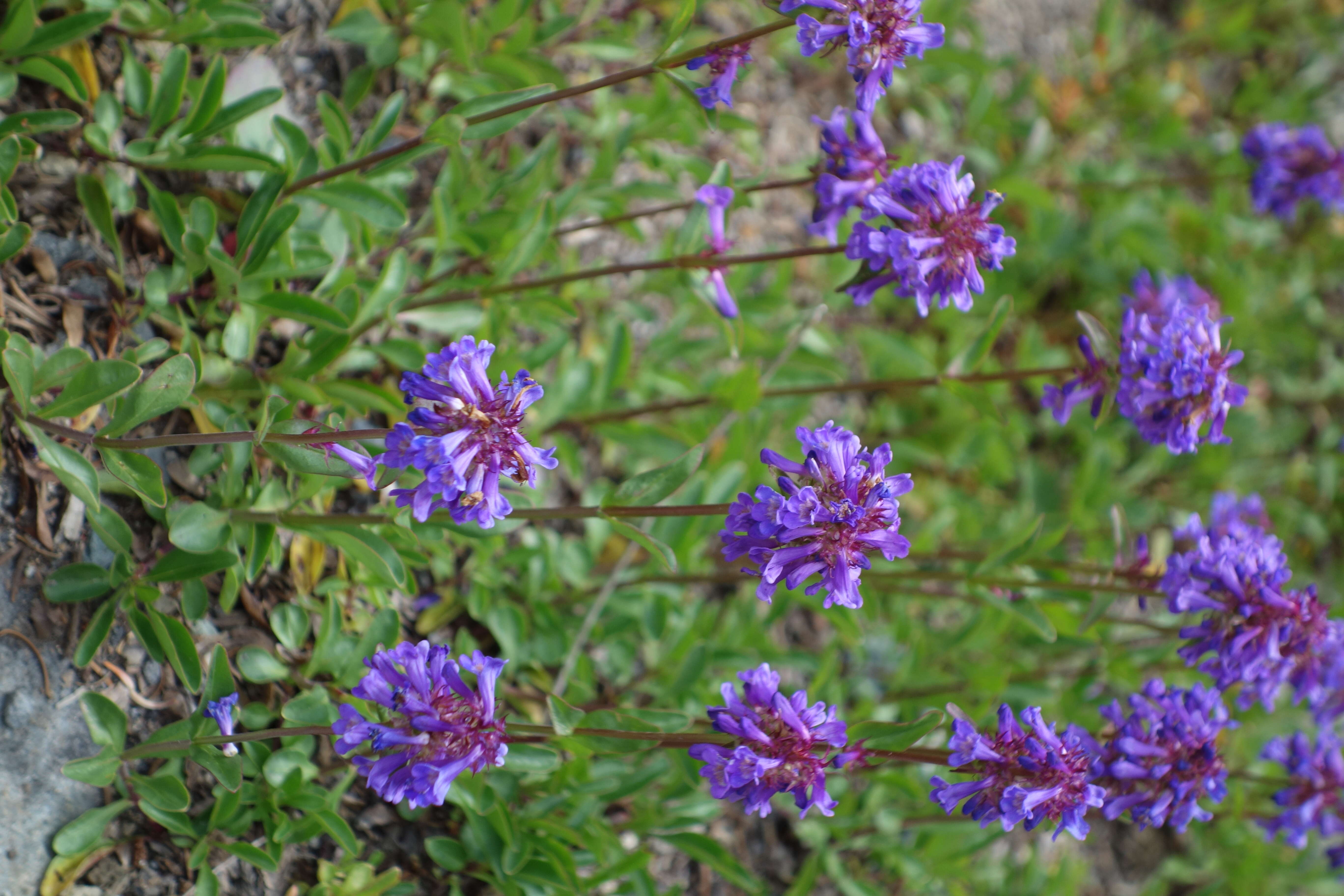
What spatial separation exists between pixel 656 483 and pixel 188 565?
5.19 ft

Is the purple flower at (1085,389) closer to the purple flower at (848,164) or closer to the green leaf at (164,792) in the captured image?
the purple flower at (848,164)

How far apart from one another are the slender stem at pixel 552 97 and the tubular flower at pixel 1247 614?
2.36 m

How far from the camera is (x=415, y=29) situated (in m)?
4.28

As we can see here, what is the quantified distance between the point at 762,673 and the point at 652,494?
74cm

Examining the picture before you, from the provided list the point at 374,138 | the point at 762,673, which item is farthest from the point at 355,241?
the point at 762,673

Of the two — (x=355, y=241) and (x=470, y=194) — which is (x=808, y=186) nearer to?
(x=470, y=194)

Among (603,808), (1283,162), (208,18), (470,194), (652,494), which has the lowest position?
(603,808)

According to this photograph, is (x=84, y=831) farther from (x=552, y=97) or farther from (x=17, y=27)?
(x=552, y=97)

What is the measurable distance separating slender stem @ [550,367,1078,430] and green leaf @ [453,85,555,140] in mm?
1332

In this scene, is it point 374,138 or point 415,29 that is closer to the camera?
point 374,138

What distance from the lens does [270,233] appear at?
134 inches

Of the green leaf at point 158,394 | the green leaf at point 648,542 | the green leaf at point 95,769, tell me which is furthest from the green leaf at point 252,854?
the green leaf at point 648,542

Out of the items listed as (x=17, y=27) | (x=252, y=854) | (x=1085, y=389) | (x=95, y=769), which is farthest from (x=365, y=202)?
(x=1085, y=389)

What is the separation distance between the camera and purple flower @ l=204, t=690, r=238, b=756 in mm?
2938
